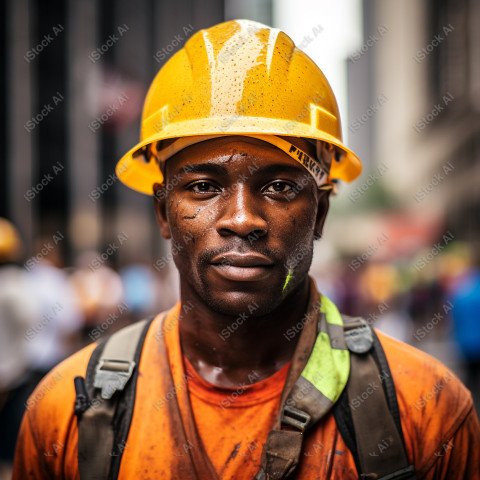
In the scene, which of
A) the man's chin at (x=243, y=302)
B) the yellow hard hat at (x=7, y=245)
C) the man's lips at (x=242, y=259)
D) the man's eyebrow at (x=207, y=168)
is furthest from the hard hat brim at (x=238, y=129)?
the yellow hard hat at (x=7, y=245)

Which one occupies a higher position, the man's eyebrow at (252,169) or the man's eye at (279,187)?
the man's eyebrow at (252,169)

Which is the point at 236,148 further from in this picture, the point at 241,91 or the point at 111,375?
the point at 111,375

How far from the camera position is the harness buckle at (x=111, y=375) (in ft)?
7.70

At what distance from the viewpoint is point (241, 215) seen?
7.09 feet

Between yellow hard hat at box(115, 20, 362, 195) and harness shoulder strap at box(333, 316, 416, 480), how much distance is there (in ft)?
2.76

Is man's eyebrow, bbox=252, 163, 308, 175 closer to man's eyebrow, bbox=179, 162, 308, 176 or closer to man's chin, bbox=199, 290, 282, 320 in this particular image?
man's eyebrow, bbox=179, 162, 308, 176

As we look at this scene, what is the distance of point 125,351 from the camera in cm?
253

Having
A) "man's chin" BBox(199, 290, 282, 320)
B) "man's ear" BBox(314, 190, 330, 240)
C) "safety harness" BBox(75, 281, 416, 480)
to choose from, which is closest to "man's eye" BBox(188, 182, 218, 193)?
"man's chin" BBox(199, 290, 282, 320)

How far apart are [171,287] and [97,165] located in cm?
2350

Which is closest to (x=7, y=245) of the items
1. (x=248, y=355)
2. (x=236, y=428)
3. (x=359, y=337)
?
(x=248, y=355)

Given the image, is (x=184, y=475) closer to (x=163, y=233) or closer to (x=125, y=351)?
(x=125, y=351)

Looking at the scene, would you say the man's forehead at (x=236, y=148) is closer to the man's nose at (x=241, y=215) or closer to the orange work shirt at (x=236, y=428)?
the man's nose at (x=241, y=215)

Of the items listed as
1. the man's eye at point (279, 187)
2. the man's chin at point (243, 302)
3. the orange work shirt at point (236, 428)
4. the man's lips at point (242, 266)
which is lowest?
the orange work shirt at point (236, 428)

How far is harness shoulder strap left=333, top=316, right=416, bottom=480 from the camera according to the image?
7.13ft
